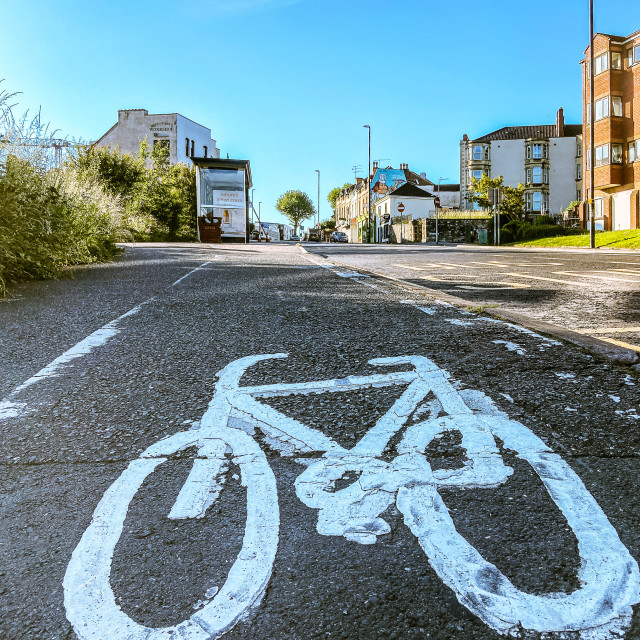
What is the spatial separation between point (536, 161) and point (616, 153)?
107ft

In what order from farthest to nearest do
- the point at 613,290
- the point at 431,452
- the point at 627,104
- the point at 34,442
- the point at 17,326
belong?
the point at 627,104
the point at 613,290
the point at 17,326
the point at 34,442
the point at 431,452

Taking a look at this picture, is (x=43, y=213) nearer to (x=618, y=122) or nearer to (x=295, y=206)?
(x=618, y=122)

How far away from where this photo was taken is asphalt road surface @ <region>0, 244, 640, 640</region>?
1.36 meters

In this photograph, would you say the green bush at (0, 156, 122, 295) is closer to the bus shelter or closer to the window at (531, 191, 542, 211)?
the bus shelter

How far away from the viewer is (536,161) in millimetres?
71125

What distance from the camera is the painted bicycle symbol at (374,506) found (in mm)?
1344

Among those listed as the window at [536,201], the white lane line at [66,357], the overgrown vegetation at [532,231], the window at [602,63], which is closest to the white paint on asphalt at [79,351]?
the white lane line at [66,357]

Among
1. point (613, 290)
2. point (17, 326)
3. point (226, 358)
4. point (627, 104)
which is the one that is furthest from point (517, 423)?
point (627, 104)

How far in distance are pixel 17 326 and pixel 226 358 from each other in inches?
90.9

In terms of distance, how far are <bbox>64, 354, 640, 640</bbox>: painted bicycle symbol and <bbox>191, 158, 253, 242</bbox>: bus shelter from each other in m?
29.4

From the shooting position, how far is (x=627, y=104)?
39.5 meters

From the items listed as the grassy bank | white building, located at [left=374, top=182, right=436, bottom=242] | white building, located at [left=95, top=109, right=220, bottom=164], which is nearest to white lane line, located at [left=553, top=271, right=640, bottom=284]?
the grassy bank

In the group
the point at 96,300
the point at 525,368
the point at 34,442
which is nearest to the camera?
the point at 34,442

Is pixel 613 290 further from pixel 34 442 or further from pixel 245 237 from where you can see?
pixel 245 237
